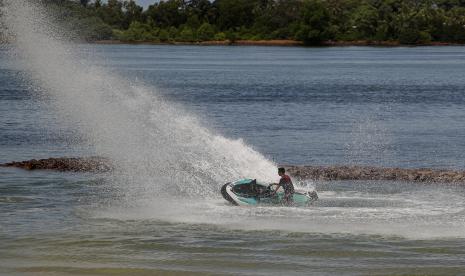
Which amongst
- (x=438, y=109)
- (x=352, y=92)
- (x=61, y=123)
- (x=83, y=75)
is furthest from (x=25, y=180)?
(x=352, y=92)

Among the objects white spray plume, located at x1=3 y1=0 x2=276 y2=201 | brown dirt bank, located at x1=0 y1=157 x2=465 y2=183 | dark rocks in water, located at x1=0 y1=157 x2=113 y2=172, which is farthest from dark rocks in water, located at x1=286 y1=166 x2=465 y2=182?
dark rocks in water, located at x1=0 y1=157 x2=113 y2=172

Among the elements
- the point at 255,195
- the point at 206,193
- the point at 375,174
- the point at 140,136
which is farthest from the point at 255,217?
the point at 140,136

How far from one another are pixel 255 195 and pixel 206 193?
3.93 meters

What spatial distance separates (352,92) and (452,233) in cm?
8938

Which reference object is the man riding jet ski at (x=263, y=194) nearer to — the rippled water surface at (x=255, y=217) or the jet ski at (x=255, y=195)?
the jet ski at (x=255, y=195)

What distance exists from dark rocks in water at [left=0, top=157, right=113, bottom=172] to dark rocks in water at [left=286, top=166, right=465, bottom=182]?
9725 millimetres

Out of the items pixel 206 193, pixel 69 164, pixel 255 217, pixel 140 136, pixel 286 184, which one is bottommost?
pixel 69 164

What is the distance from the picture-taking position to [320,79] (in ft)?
490

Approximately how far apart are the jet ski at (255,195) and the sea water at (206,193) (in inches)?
18.9

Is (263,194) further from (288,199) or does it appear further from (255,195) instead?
(288,199)

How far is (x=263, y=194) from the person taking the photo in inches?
1558

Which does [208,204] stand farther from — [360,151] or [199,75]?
[199,75]

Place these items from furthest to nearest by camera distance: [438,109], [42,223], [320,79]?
[320,79] → [438,109] → [42,223]

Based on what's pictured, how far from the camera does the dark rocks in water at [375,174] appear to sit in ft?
156
